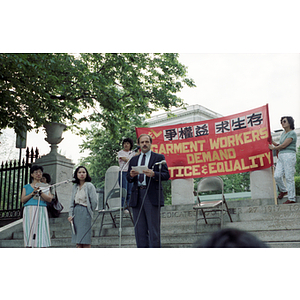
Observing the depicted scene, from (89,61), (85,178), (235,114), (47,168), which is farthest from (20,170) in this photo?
(235,114)

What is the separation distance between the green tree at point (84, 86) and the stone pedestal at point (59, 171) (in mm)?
1128

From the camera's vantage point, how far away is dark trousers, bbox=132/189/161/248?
16.0 ft

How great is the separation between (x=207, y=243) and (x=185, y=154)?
7458 mm

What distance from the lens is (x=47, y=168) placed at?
10.3 metres

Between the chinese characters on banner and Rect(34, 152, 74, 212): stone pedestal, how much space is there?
262 cm

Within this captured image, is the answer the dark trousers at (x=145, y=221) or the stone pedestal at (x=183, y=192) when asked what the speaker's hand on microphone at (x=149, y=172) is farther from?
the stone pedestal at (x=183, y=192)

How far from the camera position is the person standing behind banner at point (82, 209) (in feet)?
18.9

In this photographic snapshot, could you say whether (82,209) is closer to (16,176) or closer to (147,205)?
(147,205)

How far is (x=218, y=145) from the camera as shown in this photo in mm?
8523

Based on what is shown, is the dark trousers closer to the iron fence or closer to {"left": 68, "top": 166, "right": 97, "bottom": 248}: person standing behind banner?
{"left": 68, "top": 166, "right": 97, "bottom": 248}: person standing behind banner

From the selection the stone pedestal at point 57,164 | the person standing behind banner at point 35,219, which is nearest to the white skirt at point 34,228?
the person standing behind banner at point 35,219

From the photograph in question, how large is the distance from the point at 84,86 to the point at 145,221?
6592mm

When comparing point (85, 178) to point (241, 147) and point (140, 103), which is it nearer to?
point (241, 147)

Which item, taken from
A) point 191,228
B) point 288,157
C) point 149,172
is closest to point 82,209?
point 149,172
